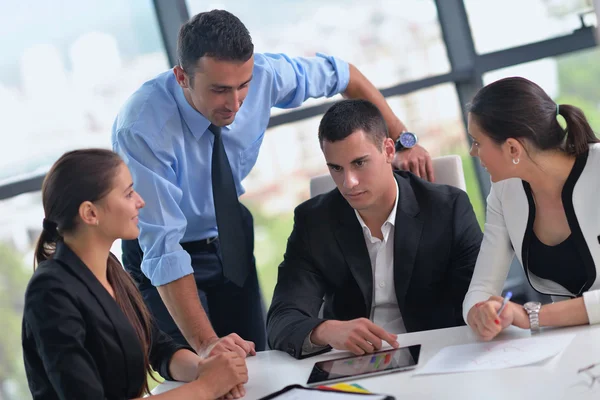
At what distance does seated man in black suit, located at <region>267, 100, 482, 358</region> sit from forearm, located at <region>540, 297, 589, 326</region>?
0.50 metres

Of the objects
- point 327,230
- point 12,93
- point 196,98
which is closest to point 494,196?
point 327,230

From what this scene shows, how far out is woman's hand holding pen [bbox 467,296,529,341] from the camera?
5.88ft

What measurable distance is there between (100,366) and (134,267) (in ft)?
2.87

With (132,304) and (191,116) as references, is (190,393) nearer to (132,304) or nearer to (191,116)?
(132,304)

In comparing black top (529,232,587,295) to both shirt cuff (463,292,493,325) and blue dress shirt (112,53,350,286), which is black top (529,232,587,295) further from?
blue dress shirt (112,53,350,286)

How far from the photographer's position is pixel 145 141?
2.31 meters

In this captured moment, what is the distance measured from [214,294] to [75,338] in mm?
1036

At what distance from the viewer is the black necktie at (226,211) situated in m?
2.50

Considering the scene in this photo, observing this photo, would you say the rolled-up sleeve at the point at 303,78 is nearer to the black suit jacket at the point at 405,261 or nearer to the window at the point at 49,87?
the black suit jacket at the point at 405,261

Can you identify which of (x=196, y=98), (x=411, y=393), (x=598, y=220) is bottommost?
(x=411, y=393)

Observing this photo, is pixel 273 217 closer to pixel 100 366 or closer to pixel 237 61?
pixel 237 61

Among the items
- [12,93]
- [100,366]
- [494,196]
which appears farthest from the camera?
[12,93]

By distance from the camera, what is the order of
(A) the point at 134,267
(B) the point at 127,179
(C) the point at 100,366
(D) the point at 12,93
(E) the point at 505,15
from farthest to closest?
1. (E) the point at 505,15
2. (D) the point at 12,93
3. (A) the point at 134,267
4. (B) the point at 127,179
5. (C) the point at 100,366

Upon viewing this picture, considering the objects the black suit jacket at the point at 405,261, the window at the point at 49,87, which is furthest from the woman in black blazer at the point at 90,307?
the window at the point at 49,87
